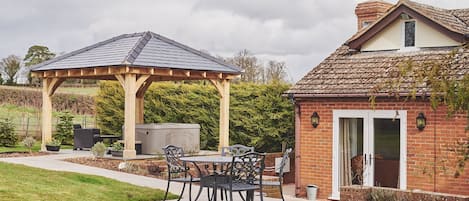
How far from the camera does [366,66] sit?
15961 millimetres

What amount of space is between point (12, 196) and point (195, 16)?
15941 mm

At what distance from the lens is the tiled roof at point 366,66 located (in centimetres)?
1486

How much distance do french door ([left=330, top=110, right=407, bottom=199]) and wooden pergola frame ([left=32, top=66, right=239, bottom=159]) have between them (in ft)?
Answer: 22.7

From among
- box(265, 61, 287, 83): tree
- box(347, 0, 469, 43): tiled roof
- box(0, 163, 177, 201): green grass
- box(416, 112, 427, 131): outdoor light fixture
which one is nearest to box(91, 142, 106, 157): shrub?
box(0, 163, 177, 201): green grass

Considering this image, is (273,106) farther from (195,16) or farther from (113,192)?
(113,192)

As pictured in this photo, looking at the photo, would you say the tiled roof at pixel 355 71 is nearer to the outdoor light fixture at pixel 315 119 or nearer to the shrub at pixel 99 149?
the outdoor light fixture at pixel 315 119

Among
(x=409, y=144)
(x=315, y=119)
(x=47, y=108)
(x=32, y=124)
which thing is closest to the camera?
(x=409, y=144)

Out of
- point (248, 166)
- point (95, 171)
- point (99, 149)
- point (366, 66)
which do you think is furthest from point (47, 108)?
point (248, 166)

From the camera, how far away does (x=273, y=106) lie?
24.6m

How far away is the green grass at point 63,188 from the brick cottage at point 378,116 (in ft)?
12.9

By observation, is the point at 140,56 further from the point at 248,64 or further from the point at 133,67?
the point at 248,64

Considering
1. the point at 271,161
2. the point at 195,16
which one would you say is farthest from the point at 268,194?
the point at 195,16

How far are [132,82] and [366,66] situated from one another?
24.2 ft

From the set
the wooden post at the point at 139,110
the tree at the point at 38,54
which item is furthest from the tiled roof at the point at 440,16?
the tree at the point at 38,54
